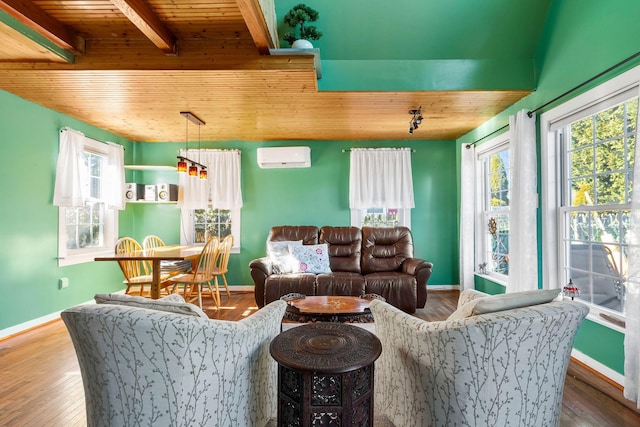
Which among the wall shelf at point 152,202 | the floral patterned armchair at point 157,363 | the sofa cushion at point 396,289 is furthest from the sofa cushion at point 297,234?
the floral patterned armchair at point 157,363

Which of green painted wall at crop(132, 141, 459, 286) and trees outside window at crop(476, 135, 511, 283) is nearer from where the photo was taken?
trees outside window at crop(476, 135, 511, 283)

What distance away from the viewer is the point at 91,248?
163 inches

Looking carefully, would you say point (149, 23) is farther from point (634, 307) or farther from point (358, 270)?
point (634, 307)

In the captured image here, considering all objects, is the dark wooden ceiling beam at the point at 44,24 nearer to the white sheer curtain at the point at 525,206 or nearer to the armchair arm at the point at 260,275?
the armchair arm at the point at 260,275

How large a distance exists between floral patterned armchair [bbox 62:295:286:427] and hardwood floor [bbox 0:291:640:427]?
0.90 m

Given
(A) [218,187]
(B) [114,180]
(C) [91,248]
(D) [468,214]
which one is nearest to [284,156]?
(A) [218,187]

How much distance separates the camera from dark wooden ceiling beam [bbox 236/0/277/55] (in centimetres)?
200

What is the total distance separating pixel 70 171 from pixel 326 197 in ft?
10.9

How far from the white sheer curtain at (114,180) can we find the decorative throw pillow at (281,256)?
2.33m

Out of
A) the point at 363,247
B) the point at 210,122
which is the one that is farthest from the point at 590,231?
the point at 210,122

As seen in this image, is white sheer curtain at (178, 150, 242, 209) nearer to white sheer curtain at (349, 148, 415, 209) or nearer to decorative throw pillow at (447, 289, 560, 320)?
white sheer curtain at (349, 148, 415, 209)

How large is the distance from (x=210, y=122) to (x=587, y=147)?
4019 mm

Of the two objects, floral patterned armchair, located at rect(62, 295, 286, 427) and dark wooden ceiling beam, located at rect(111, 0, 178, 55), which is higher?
dark wooden ceiling beam, located at rect(111, 0, 178, 55)

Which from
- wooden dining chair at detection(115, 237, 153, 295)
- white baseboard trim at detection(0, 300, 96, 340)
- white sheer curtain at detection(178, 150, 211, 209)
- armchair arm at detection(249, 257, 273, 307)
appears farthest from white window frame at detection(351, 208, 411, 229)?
white baseboard trim at detection(0, 300, 96, 340)
